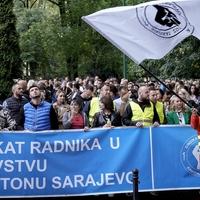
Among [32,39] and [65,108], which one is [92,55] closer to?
[32,39]

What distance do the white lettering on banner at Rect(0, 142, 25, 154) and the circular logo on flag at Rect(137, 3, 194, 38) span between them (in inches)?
107

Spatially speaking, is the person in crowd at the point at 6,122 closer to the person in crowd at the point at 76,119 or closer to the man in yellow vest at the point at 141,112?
the person in crowd at the point at 76,119

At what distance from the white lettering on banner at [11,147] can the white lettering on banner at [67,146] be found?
22 centimetres

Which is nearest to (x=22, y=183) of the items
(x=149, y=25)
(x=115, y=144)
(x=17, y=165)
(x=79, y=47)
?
(x=17, y=165)

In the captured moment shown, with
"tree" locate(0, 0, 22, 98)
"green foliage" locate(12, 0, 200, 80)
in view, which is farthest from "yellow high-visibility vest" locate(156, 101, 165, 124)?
"green foliage" locate(12, 0, 200, 80)

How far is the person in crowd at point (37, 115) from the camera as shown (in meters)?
8.91

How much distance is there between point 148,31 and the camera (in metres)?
7.26

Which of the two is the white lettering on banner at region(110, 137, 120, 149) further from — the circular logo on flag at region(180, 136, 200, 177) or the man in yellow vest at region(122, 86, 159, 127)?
the circular logo on flag at region(180, 136, 200, 177)

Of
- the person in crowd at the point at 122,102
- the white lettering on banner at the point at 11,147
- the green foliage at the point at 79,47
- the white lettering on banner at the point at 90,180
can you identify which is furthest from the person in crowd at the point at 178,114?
the green foliage at the point at 79,47

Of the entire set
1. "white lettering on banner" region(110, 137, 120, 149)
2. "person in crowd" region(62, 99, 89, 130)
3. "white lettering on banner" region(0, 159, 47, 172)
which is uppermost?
"person in crowd" region(62, 99, 89, 130)

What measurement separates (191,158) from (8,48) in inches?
485

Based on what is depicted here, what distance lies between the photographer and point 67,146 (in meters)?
8.70

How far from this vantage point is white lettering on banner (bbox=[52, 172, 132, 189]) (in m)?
8.64

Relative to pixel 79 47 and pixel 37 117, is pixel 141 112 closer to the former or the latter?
pixel 37 117
